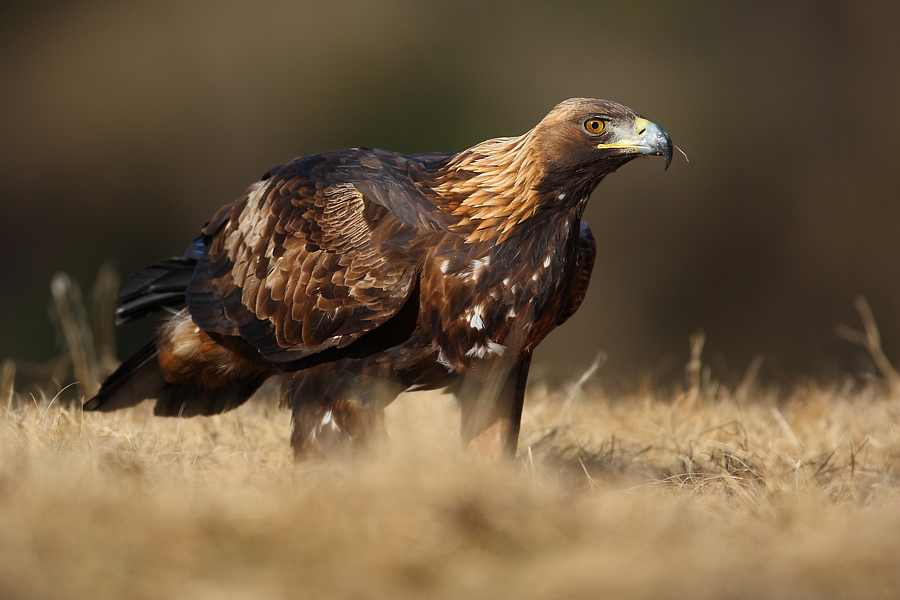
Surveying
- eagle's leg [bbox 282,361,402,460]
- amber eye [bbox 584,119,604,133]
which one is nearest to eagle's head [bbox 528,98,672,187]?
amber eye [bbox 584,119,604,133]

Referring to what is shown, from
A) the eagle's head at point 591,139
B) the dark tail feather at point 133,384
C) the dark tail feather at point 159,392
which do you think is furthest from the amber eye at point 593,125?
the dark tail feather at point 133,384

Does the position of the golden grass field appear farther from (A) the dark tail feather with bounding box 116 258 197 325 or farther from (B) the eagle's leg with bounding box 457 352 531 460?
(A) the dark tail feather with bounding box 116 258 197 325

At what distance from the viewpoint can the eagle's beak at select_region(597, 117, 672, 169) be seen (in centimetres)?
305

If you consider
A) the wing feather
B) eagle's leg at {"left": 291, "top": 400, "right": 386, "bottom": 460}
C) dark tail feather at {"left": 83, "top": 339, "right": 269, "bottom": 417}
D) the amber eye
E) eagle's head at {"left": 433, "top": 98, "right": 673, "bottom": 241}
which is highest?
the amber eye

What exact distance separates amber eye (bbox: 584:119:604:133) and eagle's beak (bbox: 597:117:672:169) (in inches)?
2.3

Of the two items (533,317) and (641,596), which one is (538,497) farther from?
(533,317)

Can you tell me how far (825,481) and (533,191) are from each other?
1389 mm

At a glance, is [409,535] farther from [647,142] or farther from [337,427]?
[647,142]

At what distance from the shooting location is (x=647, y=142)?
121 inches

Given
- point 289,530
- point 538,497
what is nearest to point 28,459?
point 289,530

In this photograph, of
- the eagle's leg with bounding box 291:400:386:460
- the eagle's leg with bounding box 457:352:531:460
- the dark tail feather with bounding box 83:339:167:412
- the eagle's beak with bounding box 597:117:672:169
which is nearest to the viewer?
the eagle's beak with bounding box 597:117:672:169

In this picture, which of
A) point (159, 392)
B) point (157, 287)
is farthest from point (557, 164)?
point (159, 392)

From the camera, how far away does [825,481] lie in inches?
124

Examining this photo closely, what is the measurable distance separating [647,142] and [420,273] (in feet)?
2.84
